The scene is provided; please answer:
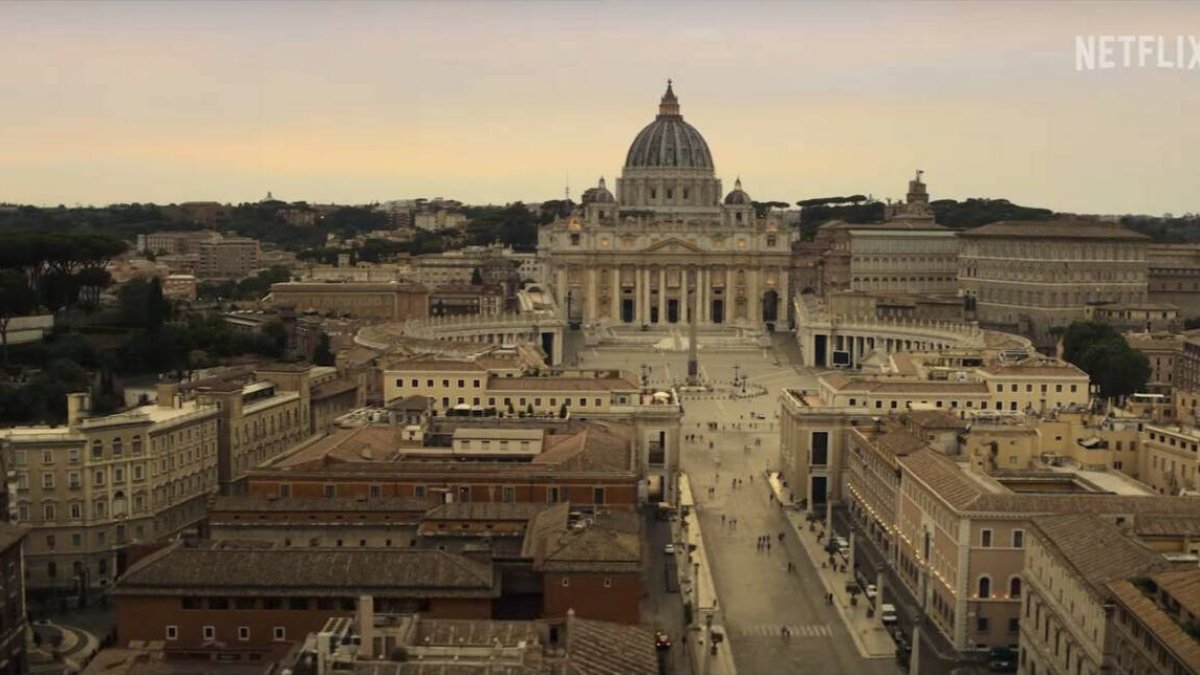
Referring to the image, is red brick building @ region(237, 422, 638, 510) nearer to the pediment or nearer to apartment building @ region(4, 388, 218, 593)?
apartment building @ region(4, 388, 218, 593)

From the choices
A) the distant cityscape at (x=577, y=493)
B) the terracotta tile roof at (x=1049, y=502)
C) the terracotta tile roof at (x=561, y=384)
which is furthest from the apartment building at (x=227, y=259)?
the terracotta tile roof at (x=1049, y=502)

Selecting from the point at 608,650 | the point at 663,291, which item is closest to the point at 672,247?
the point at 663,291

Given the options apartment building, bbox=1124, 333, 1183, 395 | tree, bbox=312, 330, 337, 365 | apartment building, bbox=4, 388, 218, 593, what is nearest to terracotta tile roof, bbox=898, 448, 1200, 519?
apartment building, bbox=4, 388, 218, 593

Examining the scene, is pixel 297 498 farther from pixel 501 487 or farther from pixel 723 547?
pixel 723 547

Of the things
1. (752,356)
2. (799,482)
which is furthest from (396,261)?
(799,482)

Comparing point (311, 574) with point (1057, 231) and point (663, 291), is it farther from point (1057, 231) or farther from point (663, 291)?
point (663, 291)
